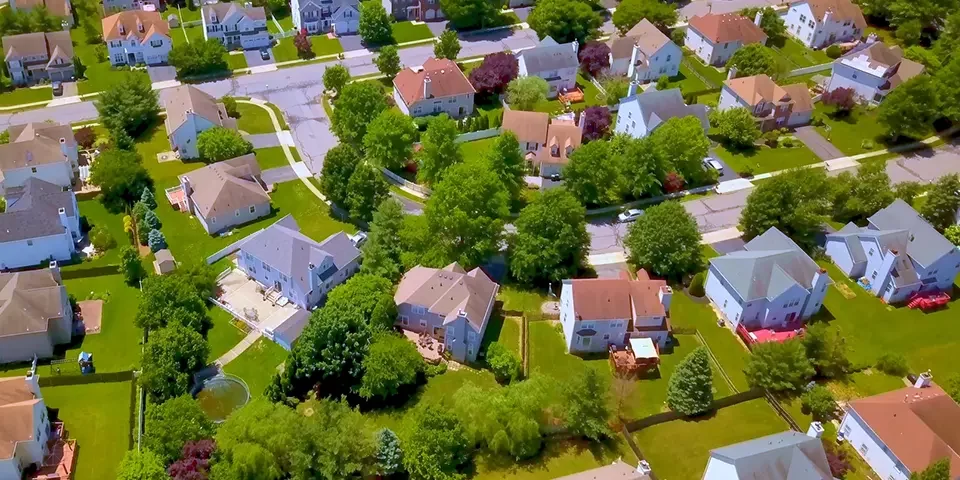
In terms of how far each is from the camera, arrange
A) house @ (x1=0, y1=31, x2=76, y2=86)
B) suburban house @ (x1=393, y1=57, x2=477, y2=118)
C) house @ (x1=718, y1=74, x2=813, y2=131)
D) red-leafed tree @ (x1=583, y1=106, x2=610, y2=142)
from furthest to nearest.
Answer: house @ (x1=0, y1=31, x2=76, y2=86) < suburban house @ (x1=393, y1=57, x2=477, y2=118) < house @ (x1=718, y1=74, x2=813, y2=131) < red-leafed tree @ (x1=583, y1=106, x2=610, y2=142)

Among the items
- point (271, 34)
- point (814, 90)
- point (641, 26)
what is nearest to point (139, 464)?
point (271, 34)

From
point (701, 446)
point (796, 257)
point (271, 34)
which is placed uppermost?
point (271, 34)

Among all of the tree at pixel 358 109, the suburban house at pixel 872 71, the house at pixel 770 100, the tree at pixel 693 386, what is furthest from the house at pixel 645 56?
the tree at pixel 693 386

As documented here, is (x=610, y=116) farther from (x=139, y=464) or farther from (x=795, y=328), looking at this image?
(x=139, y=464)

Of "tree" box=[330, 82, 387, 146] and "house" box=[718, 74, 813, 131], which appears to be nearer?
"tree" box=[330, 82, 387, 146]

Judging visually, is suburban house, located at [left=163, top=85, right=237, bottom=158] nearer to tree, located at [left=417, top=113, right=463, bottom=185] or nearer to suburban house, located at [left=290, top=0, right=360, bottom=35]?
tree, located at [left=417, top=113, right=463, bottom=185]

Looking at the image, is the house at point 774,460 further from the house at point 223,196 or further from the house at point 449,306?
the house at point 223,196

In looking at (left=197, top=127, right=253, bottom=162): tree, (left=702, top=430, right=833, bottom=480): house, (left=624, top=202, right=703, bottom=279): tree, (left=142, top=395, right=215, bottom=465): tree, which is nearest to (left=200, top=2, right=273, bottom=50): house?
(left=197, top=127, right=253, bottom=162): tree
